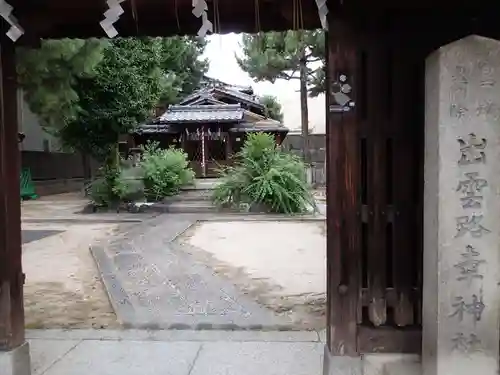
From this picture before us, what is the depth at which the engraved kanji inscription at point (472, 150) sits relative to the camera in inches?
122

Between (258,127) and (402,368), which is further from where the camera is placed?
(258,127)

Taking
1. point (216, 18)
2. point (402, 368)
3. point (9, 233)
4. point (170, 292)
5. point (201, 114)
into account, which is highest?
point (201, 114)

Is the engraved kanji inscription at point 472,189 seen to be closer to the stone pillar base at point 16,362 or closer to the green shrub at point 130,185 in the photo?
the stone pillar base at point 16,362

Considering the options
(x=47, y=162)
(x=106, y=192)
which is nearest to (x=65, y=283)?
(x=106, y=192)

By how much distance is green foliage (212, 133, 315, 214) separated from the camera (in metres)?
16.2

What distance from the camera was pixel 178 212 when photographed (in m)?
17.3

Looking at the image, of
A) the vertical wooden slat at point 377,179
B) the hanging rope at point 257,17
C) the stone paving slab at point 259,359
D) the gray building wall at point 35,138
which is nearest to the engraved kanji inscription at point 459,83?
the vertical wooden slat at point 377,179

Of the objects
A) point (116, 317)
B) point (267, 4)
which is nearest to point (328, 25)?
point (267, 4)

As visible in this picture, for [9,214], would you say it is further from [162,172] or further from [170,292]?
[162,172]

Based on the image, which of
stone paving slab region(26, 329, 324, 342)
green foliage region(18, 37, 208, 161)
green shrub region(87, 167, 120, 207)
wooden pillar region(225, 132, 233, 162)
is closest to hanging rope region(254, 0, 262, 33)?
stone paving slab region(26, 329, 324, 342)

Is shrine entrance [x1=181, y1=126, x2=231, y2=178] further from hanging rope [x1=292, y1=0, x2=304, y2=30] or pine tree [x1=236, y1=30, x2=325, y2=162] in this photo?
hanging rope [x1=292, y1=0, x2=304, y2=30]

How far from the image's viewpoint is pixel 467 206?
3115 millimetres

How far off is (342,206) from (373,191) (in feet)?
0.80

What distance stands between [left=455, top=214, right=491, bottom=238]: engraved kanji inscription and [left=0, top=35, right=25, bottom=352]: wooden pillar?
3085 mm
